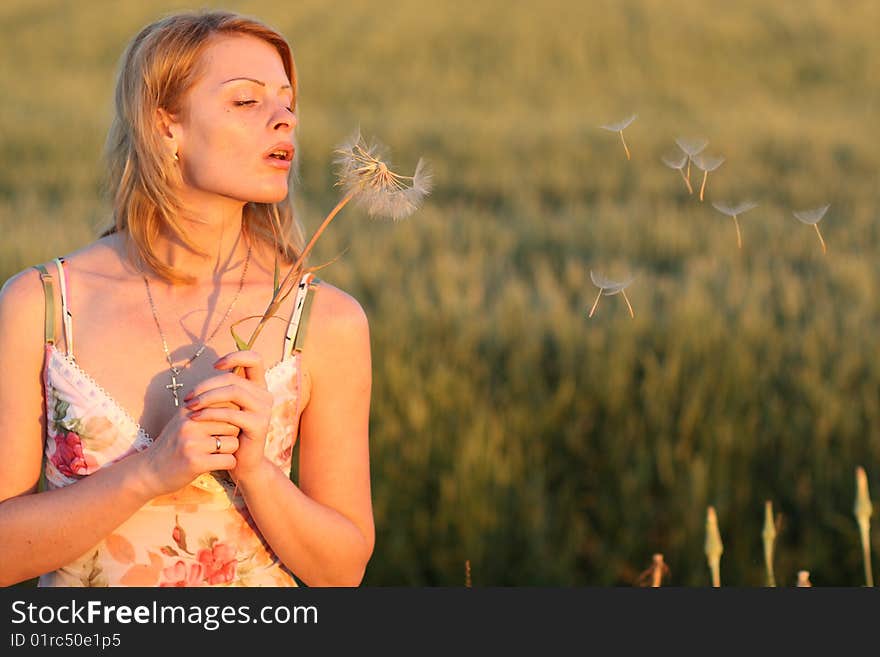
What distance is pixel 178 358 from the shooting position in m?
1.52

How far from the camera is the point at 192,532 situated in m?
1.52

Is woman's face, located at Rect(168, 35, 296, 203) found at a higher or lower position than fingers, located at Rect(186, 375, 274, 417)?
higher

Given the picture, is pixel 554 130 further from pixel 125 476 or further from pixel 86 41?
pixel 86 41

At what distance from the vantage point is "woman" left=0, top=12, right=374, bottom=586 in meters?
1.48

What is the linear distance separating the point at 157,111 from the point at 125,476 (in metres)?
0.52

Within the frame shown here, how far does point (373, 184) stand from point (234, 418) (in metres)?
0.35

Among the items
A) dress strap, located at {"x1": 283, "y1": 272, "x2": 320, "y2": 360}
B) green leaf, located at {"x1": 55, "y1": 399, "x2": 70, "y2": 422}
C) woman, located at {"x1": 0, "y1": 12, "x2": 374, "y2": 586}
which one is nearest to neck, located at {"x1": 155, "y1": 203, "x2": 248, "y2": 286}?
woman, located at {"x1": 0, "y1": 12, "x2": 374, "y2": 586}

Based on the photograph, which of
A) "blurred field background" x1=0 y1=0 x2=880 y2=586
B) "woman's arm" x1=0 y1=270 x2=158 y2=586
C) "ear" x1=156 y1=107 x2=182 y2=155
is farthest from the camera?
"blurred field background" x1=0 y1=0 x2=880 y2=586

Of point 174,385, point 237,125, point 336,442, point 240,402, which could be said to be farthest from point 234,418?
point 237,125

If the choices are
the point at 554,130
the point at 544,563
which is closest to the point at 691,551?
the point at 544,563

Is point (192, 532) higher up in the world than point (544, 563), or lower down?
lower down

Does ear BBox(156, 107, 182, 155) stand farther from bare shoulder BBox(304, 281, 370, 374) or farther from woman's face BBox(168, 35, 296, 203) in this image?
bare shoulder BBox(304, 281, 370, 374)

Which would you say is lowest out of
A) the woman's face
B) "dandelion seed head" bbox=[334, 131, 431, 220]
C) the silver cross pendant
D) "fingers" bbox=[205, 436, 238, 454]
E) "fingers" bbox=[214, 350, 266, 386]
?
"fingers" bbox=[205, 436, 238, 454]

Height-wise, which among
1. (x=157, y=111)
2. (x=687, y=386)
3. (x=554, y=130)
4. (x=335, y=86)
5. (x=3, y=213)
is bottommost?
(x=157, y=111)
